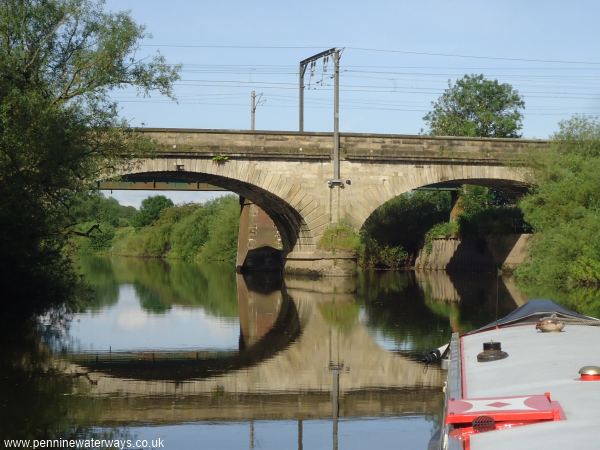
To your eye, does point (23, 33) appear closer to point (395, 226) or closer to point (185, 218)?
point (395, 226)

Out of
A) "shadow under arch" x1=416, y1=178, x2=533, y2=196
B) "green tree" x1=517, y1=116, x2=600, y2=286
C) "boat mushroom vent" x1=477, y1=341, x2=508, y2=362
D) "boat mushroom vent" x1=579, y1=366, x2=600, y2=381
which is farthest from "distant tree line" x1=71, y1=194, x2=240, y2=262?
"boat mushroom vent" x1=579, y1=366, x2=600, y2=381

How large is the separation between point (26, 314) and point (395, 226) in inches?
1073

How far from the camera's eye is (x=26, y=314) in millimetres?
16188

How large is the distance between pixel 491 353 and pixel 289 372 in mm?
4487

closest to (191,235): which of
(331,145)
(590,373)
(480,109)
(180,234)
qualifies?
(180,234)

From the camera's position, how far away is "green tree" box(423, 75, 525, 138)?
4916cm

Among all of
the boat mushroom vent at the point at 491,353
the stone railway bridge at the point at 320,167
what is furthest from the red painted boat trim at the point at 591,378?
the stone railway bridge at the point at 320,167

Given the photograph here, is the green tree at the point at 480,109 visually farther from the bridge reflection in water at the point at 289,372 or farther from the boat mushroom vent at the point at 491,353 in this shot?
the boat mushroom vent at the point at 491,353

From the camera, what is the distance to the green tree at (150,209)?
8810 cm

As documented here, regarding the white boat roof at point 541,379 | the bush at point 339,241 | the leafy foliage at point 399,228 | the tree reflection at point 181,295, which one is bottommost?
the white boat roof at point 541,379

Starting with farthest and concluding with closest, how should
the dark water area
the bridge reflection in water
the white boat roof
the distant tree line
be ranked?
the distant tree line < the bridge reflection in water < the dark water area < the white boat roof

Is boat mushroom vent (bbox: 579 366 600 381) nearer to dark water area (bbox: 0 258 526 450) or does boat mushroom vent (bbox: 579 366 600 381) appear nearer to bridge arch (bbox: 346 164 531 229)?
dark water area (bbox: 0 258 526 450)

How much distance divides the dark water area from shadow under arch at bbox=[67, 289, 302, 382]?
0.02 meters

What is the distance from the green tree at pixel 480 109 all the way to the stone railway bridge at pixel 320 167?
17435 millimetres
